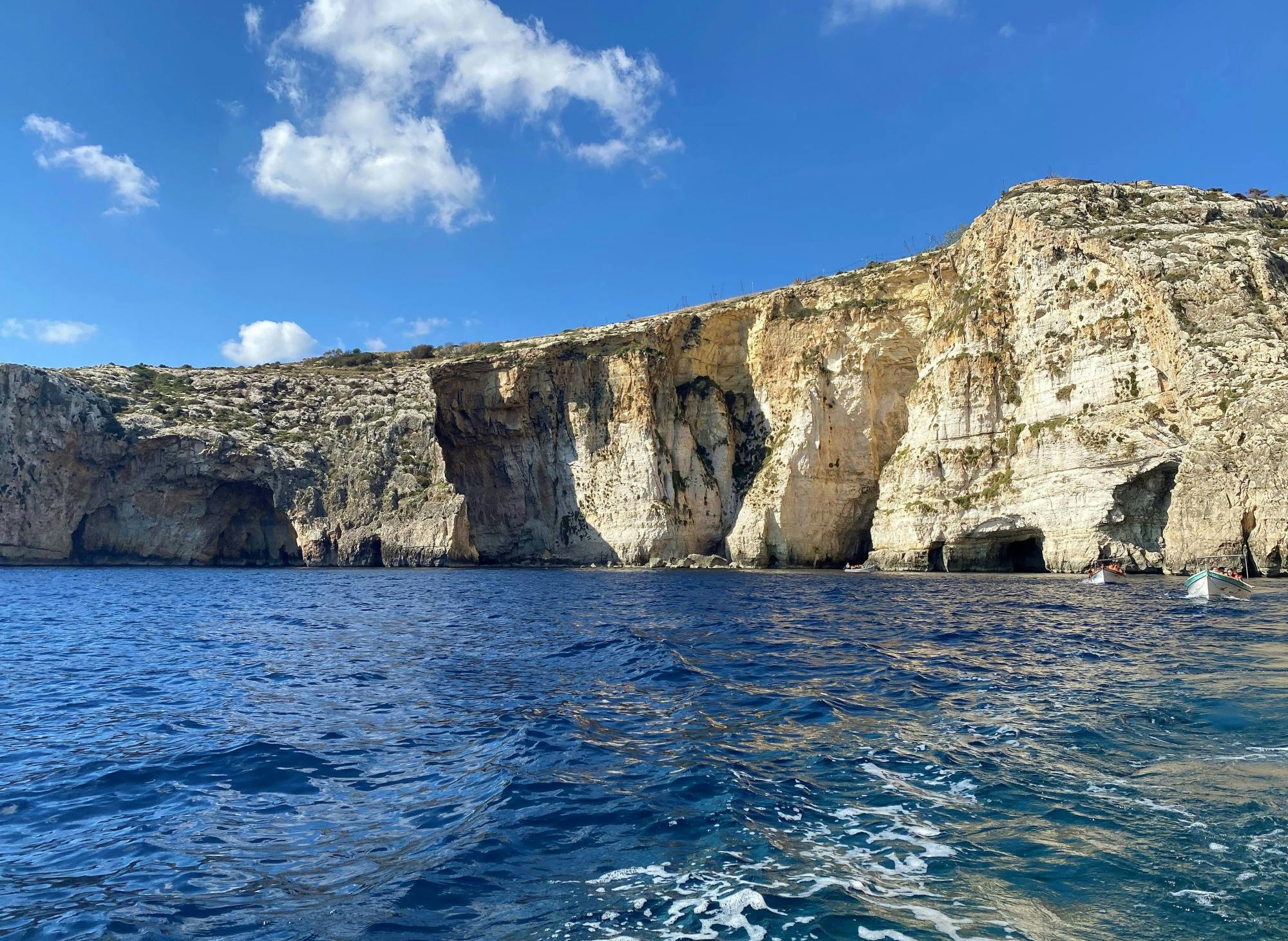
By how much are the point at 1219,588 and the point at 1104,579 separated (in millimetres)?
8319

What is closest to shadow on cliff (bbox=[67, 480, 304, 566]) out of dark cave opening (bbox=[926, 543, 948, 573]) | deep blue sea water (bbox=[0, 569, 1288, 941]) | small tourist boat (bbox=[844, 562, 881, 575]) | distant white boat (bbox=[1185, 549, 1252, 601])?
small tourist boat (bbox=[844, 562, 881, 575])

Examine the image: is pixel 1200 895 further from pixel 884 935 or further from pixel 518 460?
pixel 518 460

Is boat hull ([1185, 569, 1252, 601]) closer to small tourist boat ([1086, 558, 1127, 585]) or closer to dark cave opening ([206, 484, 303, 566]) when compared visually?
small tourist boat ([1086, 558, 1127, 585])

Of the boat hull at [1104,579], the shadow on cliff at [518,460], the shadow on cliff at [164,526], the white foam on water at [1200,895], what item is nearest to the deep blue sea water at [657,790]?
the white foam on water at [1200,895]

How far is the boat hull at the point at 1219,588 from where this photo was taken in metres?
24.1

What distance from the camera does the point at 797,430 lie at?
55.4 meters

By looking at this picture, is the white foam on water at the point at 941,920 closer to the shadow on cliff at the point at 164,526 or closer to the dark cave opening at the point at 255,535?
the shadow on cliff at the point at 164,526

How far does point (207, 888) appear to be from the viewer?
5.26 metres

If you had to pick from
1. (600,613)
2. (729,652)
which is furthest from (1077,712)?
(600,613)

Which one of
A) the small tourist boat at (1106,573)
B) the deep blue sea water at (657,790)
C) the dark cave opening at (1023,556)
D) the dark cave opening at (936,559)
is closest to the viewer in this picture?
the deep blue sea water at (657,790)

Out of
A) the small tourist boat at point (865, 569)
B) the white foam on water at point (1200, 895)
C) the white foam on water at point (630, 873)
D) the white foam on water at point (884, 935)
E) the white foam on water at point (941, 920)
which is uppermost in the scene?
the white foam on water at point (1200, 895)

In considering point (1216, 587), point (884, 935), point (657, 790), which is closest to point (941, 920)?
point (884, 935)

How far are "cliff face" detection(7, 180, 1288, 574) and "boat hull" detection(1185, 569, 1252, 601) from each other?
10.4 m

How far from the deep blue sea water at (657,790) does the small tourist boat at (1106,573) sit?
1716 centimetres
